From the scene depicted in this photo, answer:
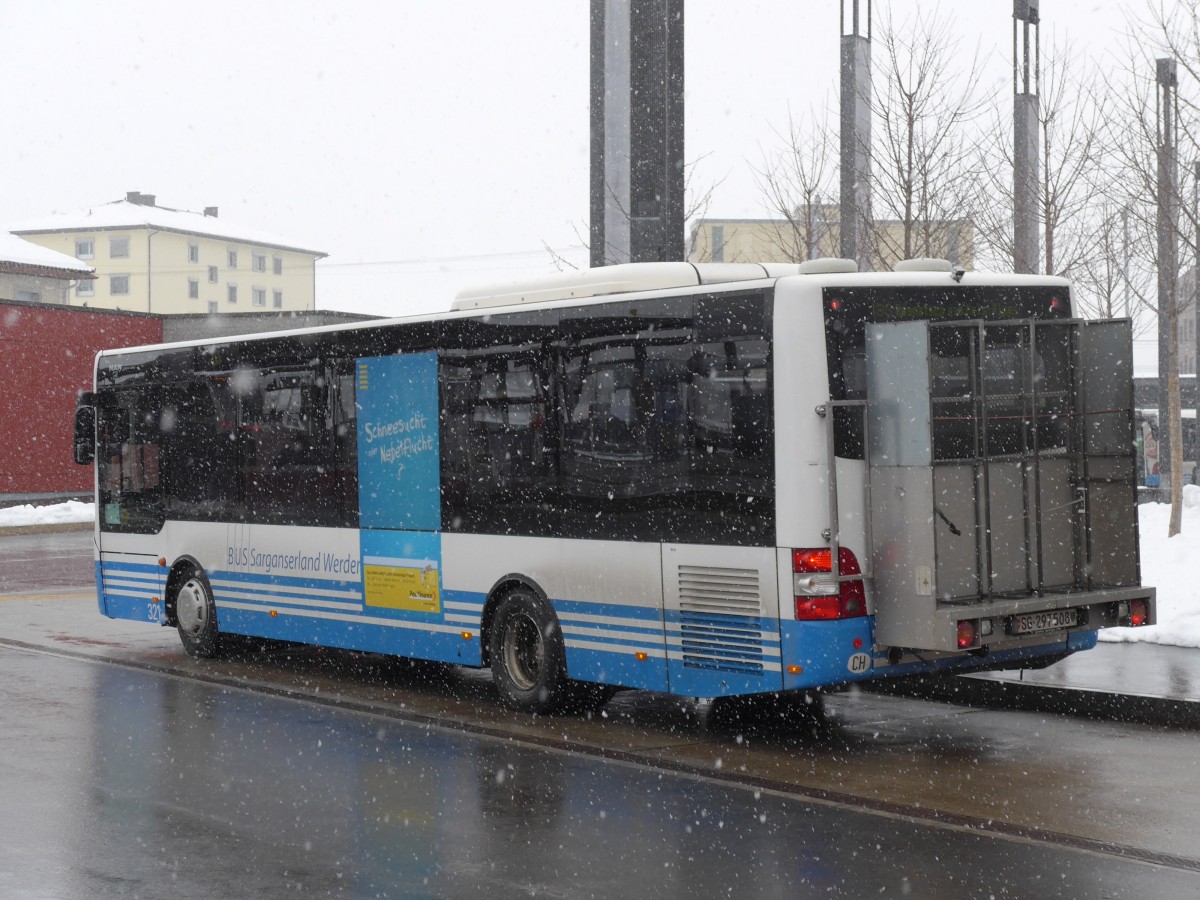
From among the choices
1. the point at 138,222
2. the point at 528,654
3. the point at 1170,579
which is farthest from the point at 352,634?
the point at 138,222

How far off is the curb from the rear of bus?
77cm

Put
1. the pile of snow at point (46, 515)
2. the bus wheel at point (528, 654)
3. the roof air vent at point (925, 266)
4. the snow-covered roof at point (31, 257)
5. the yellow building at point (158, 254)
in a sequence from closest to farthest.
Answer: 1. the roof air vent at point (925, 266)
2. the bus wheel at point (528, 654)
3. the pile of snow at point (46, 515)
4. the snow-covered roof at point (31, 257)
5. the yellow building at point (158, 254)

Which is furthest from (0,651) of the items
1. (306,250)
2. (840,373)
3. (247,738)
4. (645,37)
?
(306,250)

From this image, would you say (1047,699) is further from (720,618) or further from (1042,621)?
(720,618)

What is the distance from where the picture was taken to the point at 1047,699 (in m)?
11.1

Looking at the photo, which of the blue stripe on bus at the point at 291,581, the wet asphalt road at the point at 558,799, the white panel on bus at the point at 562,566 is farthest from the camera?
the blue stripe on bus at the point at 291,581

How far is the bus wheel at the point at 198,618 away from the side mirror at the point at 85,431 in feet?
6.65

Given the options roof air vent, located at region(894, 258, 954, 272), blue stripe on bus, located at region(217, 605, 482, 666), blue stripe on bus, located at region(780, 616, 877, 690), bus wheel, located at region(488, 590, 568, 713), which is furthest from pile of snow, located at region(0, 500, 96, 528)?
blue stripe on bus, located at region(780, 616, 877, 690)

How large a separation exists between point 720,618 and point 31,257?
3059 inches

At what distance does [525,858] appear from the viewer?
7.11 metres

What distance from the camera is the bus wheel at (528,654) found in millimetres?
11078

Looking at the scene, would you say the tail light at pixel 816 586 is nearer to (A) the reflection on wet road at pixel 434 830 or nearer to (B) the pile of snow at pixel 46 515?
(A) the reflection on wet road at pixel 434 830

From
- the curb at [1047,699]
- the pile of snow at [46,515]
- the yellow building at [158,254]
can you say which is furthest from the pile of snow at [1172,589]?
the yellow building at [158,254]

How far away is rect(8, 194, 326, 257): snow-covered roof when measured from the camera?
12319 centimetres
